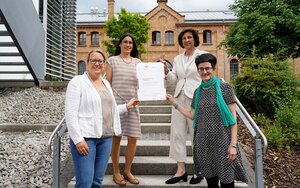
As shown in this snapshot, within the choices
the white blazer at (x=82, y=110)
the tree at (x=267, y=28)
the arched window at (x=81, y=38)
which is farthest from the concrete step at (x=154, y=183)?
the arched window at (x=81, y=38)

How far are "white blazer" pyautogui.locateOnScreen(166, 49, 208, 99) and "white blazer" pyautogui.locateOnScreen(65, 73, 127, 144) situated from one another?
1182 millimetres

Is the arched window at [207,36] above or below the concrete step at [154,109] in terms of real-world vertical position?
above

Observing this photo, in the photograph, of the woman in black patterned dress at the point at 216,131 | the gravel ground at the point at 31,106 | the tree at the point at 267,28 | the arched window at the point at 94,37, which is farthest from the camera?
the arched window at the point at 94,37

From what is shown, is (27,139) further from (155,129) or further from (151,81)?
(151,81)

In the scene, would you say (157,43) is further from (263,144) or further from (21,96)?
A: (263,144)

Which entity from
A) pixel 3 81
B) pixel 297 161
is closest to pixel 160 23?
pixel 3 81

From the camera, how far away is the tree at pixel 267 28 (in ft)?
44.4

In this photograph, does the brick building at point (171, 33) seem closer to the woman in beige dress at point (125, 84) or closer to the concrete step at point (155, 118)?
the concrete step at point (155, 118)

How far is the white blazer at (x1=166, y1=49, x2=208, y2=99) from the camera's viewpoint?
135 inches

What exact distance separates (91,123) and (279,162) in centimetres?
300

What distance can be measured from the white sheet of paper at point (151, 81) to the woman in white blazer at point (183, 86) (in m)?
0.22

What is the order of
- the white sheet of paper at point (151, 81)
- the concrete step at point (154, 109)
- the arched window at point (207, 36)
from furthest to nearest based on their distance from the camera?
1. the arched window at point (207, 36)
2. the concrete step at point (154, 109)
3. the white sheet of paper at point (151, 81)

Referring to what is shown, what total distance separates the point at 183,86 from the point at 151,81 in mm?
448

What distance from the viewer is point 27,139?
17.8 ft
